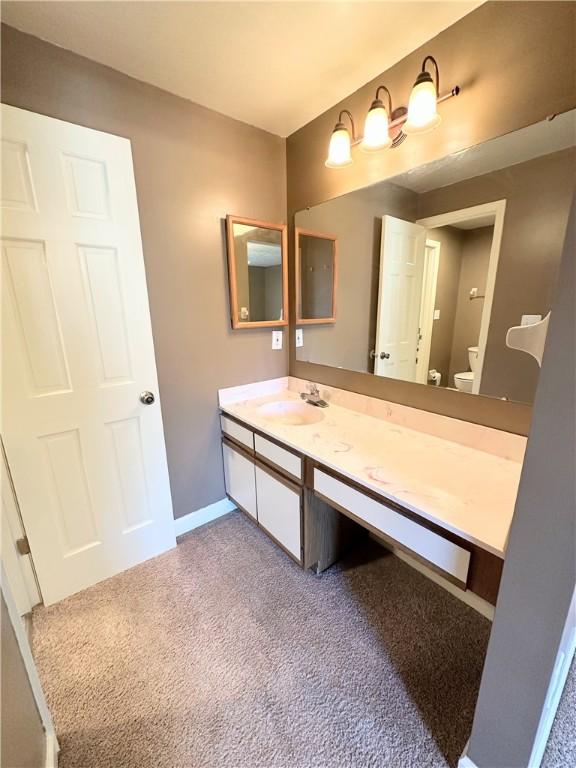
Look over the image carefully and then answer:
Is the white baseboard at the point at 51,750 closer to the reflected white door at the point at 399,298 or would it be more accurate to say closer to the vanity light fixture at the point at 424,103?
the reflected white door at the point at 399,298

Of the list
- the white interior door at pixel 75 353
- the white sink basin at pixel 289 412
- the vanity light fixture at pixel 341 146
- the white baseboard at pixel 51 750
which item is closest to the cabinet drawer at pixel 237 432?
the white sink basin at pixel 289 412

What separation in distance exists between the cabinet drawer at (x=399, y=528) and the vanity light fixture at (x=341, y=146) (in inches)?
58.3

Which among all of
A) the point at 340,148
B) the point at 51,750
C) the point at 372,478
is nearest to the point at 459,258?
the point at 340,148

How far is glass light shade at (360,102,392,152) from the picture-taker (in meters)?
1.32

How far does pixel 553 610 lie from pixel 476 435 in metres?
0.77

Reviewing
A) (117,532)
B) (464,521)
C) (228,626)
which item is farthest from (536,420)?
(117,532)

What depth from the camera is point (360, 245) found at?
1725 millimetres

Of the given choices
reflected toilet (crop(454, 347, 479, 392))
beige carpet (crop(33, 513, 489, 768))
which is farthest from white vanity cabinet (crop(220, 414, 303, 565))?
reflected toilet (crop(454, 347, 479, 392))

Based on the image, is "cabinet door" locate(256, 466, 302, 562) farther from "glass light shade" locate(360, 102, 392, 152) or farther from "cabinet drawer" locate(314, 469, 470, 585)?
"glass light shade" locate(360, 102, 392, 152)

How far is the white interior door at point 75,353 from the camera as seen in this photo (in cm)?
124

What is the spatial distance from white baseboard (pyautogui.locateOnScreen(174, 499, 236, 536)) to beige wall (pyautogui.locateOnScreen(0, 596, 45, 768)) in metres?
1.02

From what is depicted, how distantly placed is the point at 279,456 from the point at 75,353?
1055 mm

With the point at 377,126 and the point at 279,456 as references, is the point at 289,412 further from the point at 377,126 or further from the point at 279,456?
the point at 377,126

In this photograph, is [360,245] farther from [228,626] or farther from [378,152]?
Answer: [228,626]
